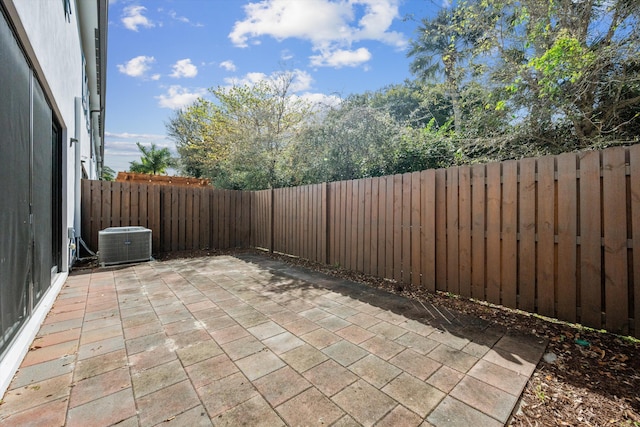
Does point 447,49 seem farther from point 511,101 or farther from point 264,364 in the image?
point 264,364

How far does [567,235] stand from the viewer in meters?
2.69

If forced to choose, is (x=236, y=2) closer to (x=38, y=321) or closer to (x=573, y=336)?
(x=38, y=321)

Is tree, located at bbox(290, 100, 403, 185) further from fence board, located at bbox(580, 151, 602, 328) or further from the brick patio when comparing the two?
the brick patio

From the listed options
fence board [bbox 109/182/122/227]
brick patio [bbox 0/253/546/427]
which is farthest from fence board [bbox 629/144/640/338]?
fence board [bbox 109/182/122/227]

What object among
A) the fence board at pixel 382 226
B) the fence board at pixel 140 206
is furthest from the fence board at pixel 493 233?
the fence board at pixel 140 206

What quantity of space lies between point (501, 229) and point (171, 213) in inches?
275

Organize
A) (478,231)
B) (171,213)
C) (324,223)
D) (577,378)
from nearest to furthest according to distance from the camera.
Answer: (577,378), (478,231), (324,223), (171,213)

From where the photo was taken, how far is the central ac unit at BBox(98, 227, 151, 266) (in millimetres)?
5168

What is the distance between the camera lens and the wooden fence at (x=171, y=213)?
586 centimetres

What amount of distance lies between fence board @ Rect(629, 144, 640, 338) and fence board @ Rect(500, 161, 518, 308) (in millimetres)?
861

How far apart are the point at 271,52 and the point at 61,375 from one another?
983 centimetres

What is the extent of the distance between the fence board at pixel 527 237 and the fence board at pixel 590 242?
0.38m

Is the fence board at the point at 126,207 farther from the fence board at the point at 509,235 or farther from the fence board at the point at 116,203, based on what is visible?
the fence board at the point at 509,235

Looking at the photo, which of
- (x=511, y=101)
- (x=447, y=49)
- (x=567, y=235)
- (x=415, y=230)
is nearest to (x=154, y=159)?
(x=447, y=49)
